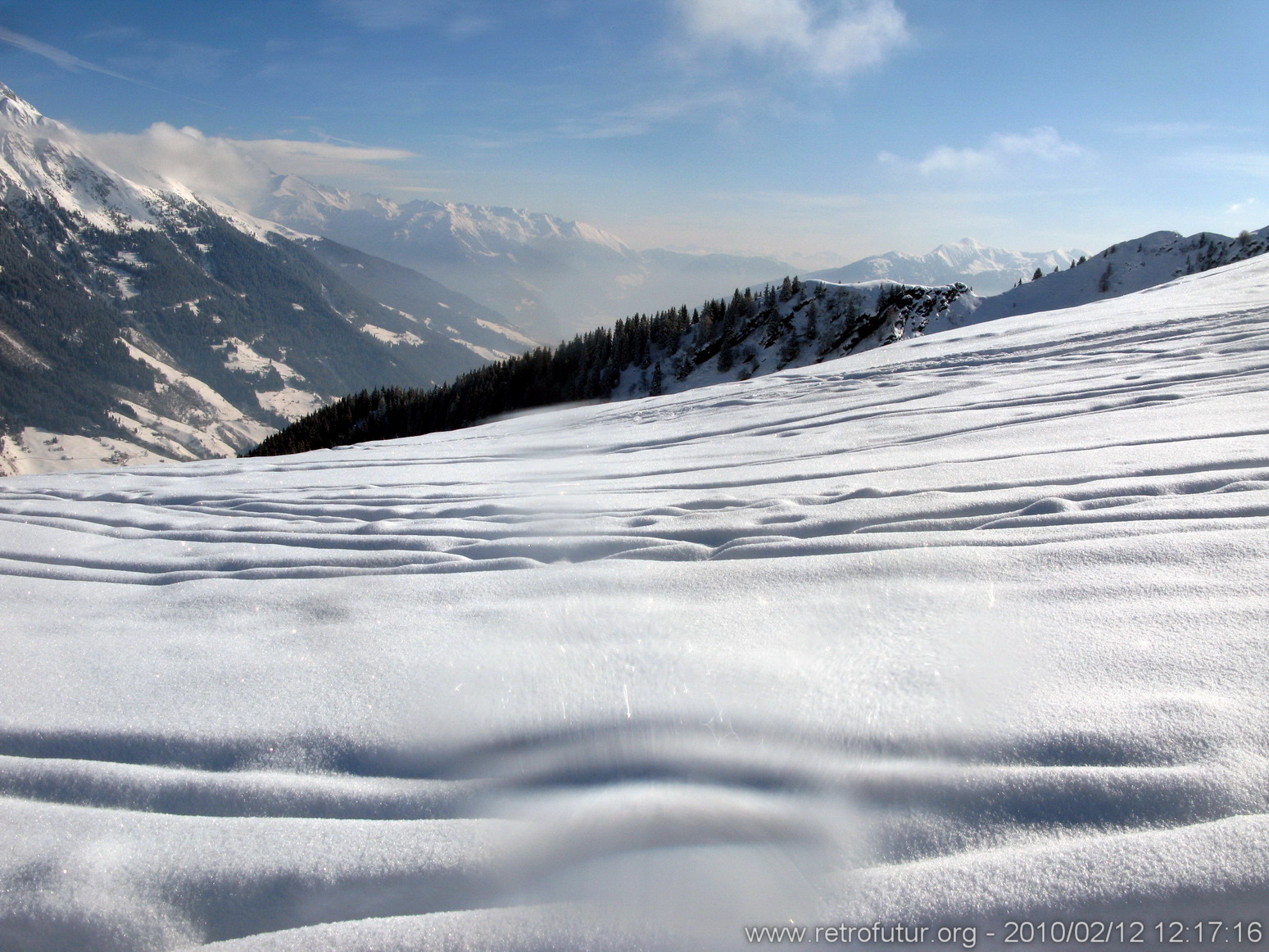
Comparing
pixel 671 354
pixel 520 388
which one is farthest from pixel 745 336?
pixel 520 388

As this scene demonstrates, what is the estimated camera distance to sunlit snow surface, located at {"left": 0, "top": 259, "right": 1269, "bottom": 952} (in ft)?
4.07

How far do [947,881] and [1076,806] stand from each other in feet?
1.20

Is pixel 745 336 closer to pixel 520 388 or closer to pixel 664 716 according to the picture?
pixel 520 388

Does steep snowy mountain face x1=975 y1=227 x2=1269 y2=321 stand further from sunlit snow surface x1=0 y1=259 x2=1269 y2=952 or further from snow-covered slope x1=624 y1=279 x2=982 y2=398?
sunlit snow surface x1=0 y1=259 x2=1269 y2=952

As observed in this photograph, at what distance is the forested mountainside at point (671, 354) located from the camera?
5828cm

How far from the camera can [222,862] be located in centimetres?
142

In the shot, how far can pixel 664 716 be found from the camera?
68.9 inches

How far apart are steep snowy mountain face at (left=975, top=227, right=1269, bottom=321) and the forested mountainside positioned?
4193 millimetres

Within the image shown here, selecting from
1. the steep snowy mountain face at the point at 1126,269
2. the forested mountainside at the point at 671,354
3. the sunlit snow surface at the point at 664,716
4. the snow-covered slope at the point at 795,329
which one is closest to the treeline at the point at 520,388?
the forested mountainside at the point at 671,354

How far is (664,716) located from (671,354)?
68880mm

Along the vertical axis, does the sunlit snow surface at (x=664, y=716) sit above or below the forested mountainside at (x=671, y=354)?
below

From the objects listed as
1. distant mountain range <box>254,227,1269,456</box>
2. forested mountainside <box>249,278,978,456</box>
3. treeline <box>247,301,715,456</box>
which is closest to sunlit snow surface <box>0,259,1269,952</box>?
distant mountain range <box>254,227,1269,456</box>

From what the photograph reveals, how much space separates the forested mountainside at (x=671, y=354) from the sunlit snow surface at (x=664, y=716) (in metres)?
55.0

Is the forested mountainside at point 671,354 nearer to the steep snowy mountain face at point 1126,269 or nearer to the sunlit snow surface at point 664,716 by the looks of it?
the steep snowy mountain face at point 1126,269
